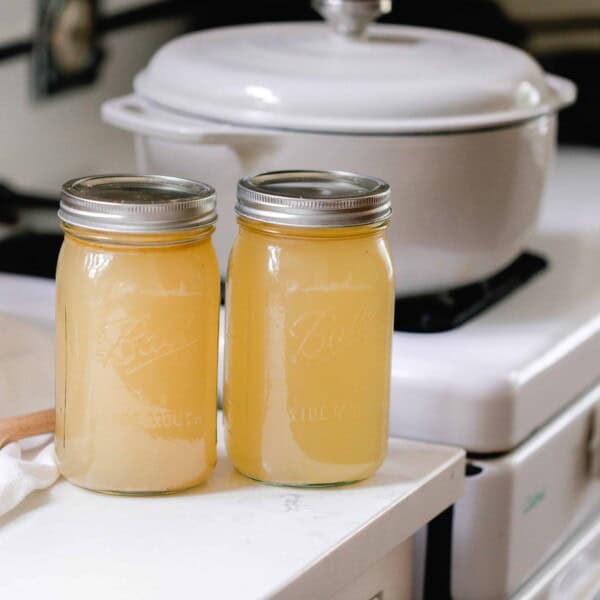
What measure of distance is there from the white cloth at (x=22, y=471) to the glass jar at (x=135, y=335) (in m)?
0.02

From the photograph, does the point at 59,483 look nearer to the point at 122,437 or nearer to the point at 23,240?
the point at 122,437

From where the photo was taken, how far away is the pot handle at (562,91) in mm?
979

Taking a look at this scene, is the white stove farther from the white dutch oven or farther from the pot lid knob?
the pot lid knob

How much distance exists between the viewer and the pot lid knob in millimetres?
975

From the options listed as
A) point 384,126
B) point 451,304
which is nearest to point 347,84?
point 384,126

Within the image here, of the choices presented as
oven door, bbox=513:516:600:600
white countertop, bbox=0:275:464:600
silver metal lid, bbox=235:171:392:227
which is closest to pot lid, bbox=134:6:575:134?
silver metal lid, bbox=235:171:392:227

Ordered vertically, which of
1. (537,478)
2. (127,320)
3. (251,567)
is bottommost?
(537,478)

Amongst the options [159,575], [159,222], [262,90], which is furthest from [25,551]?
[262,90]

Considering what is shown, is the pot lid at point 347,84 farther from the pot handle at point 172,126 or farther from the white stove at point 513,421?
the white stove at point 513,421

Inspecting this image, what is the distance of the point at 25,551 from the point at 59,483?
94mm

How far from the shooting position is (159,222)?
66 cm

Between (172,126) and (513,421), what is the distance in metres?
0.33

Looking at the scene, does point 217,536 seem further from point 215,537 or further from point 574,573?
point 574,573

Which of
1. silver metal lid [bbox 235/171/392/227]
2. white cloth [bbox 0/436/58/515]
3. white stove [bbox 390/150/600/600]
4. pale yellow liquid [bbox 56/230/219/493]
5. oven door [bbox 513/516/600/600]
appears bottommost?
oven door [bbox 513/516/600/600]
